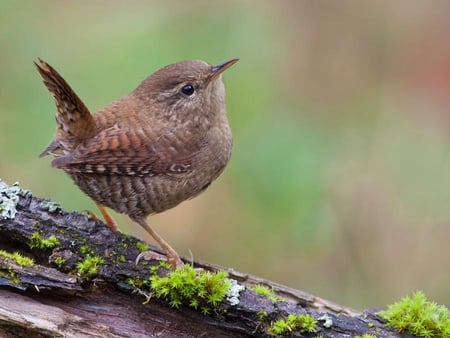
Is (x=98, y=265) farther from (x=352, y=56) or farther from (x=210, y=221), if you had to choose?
(x=352, y=56)

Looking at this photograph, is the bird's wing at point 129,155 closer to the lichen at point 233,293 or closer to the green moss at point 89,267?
the green moss at point 89,267

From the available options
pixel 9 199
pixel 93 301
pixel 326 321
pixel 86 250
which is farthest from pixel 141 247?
pixel 326 321

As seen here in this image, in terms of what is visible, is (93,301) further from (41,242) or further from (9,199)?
(9,199)

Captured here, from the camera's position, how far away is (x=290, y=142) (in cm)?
503

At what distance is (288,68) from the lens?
651cm

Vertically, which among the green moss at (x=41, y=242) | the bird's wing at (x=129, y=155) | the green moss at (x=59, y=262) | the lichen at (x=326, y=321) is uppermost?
the bird's wing at (x=129, y=155)

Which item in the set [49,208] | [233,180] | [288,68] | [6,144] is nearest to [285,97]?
[288,68]

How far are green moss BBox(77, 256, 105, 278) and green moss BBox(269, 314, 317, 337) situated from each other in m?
0.89

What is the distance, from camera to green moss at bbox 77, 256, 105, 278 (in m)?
3.35

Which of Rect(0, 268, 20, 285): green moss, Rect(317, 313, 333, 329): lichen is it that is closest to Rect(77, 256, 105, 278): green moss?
Rect(0, 268, 20, 285): green moss

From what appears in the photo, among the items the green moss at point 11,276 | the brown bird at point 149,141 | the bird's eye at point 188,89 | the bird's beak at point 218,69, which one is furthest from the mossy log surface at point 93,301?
the bird's beak at point 218,69

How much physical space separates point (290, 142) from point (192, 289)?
76.1 inches

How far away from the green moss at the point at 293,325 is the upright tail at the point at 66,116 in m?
1.52

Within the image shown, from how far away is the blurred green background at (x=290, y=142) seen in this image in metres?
5.05
